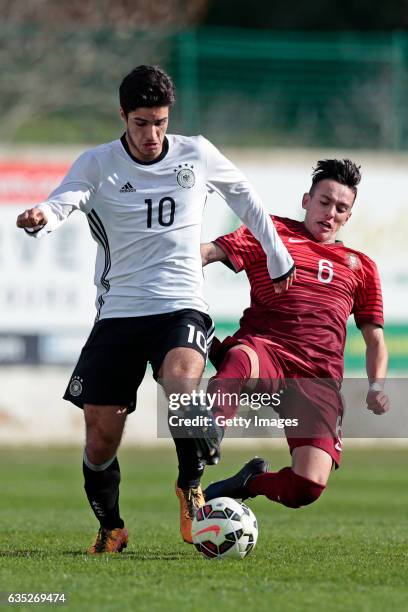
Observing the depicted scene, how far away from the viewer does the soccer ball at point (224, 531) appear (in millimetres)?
7309

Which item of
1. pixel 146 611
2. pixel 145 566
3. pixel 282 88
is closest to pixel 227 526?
pixel 145 566

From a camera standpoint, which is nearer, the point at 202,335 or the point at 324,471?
the point at 202,335

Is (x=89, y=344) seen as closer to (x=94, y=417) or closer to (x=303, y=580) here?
(x=94, y=417)

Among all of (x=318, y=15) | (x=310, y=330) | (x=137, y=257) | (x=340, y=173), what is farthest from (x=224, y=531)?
(x=318, y=15)

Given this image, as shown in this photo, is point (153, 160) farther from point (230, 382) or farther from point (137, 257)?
point (230, 382)

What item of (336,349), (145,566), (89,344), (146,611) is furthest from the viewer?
(336,349)

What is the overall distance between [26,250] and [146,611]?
1407 centimetres

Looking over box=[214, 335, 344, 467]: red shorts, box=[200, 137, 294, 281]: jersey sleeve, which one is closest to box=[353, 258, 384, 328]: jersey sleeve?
box=[214, 335, 344, 467]: red shorts

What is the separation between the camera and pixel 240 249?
8.23 metres

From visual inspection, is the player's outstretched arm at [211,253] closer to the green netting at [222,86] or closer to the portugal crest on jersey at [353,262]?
the portugal crest on jersey at [353,262]

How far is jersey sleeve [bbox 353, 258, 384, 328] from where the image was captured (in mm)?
8336

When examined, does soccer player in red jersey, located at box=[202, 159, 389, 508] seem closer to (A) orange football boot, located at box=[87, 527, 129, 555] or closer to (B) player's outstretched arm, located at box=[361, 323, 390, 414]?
(B) player's outstretched arm, located at box=[361, 323, 390, 414]

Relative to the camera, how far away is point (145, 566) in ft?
23.1

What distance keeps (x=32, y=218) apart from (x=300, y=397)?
88.3 inches
